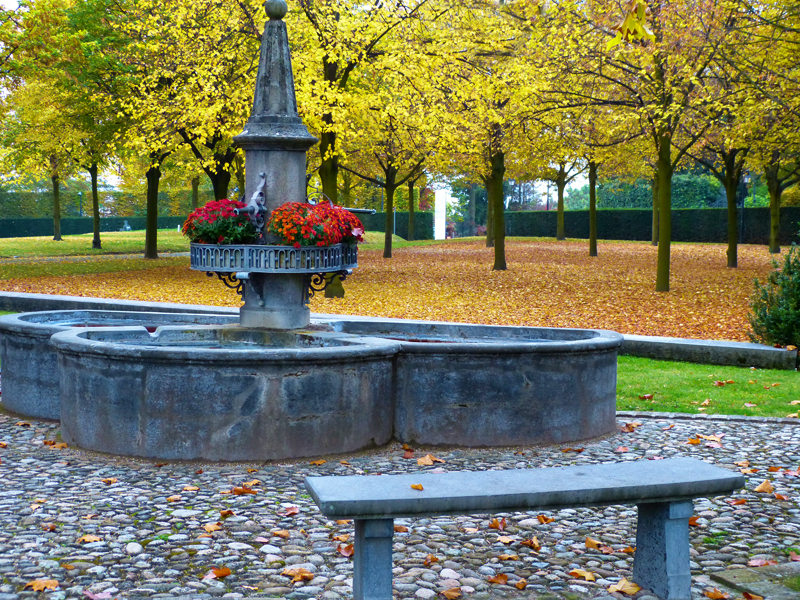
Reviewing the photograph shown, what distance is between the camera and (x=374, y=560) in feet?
11.5

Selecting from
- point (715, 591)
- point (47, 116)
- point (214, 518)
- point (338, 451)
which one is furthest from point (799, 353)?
point (47, 116)

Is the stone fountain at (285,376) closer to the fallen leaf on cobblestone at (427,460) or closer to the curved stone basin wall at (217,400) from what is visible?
the curved stone basin wall at (217,400)

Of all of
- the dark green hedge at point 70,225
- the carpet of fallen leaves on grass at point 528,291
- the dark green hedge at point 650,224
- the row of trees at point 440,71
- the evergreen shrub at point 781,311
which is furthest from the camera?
the dark green hedge at point 70,225

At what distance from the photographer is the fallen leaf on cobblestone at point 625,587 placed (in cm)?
389

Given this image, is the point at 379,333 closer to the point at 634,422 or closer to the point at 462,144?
the point at 634,422

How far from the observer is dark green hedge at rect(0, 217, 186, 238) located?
52438 millimetres

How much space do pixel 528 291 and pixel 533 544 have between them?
15155 mm

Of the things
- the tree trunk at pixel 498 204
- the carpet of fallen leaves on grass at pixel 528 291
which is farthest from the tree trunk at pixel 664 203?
the tree trunk at pixel 498 204

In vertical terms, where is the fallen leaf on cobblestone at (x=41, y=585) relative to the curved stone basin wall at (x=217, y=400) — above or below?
below

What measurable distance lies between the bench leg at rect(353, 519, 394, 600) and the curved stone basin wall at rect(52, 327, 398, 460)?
103 inches

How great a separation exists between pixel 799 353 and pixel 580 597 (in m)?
8.39

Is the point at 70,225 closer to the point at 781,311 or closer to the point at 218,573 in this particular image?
the point at 781,311

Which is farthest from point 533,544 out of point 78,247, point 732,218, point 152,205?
point 78,247

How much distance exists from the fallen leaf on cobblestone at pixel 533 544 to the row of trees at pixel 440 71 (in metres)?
11.6
